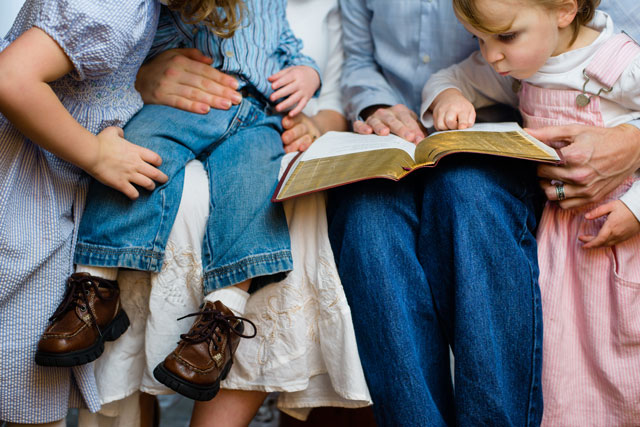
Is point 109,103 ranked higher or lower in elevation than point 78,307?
higher

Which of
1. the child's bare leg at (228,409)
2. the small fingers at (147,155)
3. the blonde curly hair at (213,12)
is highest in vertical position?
the blonde curly hair at (213,12)

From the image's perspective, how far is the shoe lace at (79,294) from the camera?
98 centimetres

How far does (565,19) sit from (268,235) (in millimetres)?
675

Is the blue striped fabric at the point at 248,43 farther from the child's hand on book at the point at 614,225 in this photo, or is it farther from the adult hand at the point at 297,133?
the child's hand on book at the point at 614,225

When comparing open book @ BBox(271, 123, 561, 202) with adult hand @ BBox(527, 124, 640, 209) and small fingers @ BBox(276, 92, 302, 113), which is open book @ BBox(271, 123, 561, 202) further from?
small fingers @ BBox(276, 92, 302, 113)

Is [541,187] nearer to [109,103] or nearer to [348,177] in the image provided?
[348,177]

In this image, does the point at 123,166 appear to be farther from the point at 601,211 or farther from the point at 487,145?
the point at 601,211

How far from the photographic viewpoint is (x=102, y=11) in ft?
3.11

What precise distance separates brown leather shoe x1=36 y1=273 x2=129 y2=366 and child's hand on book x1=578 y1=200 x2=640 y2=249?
2.75 feet

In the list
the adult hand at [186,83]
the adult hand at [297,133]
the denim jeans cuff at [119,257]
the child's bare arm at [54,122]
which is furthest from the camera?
the adult hand at [297,133]

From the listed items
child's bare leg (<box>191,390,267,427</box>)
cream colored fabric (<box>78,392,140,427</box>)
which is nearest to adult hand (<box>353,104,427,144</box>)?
child's bare leg (<box>191,390,267,427</box>)

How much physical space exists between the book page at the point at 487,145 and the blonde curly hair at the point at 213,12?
46cm

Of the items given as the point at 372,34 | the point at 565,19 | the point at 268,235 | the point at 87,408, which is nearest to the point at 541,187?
the point at 565,19

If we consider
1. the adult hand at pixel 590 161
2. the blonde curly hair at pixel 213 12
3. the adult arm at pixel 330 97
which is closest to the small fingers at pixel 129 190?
the blonde curly hair at pixel 213 12
